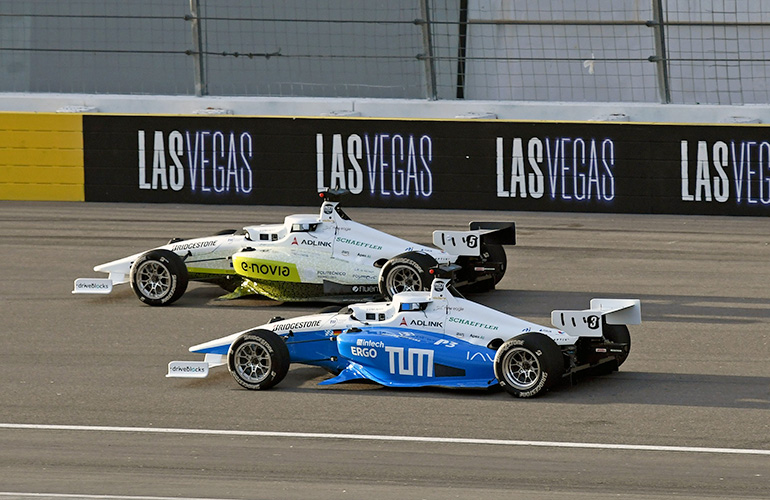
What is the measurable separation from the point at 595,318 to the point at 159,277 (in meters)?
5.27

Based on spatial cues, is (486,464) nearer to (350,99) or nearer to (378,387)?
(378,387)

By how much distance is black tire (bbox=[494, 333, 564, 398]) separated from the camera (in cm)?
989

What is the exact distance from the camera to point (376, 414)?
9789mm

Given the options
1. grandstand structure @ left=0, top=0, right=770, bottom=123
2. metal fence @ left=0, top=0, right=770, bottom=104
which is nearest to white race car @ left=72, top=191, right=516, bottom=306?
grandstand structure @ left=0, top=0, right=770, bottom=123

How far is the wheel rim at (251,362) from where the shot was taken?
1041 centimetres

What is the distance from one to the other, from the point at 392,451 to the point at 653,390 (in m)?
2.49

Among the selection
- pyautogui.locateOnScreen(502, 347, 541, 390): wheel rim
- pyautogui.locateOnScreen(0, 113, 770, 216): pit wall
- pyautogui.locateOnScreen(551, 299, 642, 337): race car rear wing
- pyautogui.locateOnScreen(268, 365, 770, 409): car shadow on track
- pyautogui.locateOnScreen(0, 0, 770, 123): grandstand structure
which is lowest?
pyautogui.locateOnScreen(268, 365, 770, 409): car shadow on track

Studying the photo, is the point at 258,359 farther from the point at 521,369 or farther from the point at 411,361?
the point at 521,369

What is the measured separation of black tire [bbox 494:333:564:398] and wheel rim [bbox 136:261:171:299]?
4.84 metres

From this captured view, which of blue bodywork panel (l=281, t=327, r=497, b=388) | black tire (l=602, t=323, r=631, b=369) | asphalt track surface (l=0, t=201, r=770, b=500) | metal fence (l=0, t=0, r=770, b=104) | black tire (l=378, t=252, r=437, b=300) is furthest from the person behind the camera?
metal fence (l=0, t=0, r=770, b=104)

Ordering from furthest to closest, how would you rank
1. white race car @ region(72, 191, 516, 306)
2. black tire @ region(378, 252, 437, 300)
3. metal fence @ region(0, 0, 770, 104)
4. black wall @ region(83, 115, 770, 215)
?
metal fence @ region(0, 0, 770, 104), black wall @ region(83, 115, 770, 215), white race car @ region(72, 191, 516, 306), black tire @ region(378, 252, 437, 300)

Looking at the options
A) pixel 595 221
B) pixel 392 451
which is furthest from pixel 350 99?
pixel 392 451

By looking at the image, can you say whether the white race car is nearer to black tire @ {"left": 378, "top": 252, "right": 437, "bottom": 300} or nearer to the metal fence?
black tire @ {"left": 378, "top": 252, "right": 437, "bottom": 300}

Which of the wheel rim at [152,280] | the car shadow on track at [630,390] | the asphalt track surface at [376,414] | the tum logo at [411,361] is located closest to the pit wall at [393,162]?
the asphalt track surface at [376,414]
